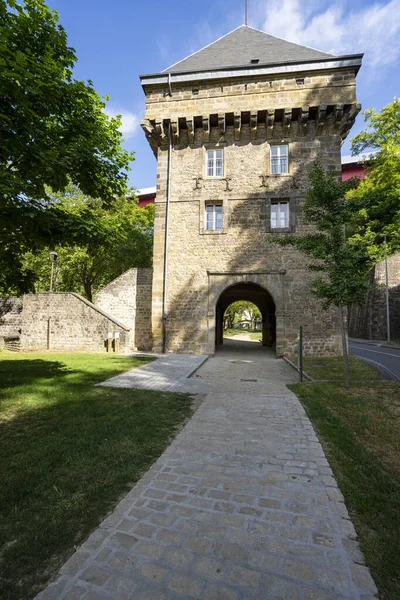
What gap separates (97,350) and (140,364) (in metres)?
5.05

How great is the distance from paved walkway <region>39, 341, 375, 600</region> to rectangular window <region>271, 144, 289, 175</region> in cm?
1299

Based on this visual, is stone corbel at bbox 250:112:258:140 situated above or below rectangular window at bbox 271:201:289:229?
above

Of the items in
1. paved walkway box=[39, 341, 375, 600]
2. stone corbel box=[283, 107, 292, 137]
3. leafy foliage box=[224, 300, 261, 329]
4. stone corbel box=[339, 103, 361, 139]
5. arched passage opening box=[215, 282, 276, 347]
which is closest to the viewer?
paved walkway box=[39, 341, 375, 600]

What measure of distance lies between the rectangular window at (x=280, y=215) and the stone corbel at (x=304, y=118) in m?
3.42

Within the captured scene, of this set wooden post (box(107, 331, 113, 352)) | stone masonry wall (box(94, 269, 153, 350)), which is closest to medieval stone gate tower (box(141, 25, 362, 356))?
stone masonry wall (box(94, 269, 153, 350))

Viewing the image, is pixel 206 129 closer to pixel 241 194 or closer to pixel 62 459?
pixel 241 194

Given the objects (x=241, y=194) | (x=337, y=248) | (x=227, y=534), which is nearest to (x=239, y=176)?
(x=241, y=194)

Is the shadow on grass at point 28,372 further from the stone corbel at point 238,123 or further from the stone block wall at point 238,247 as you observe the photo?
the stone corbel at point 238,123

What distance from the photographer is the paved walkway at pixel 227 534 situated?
1.75 m

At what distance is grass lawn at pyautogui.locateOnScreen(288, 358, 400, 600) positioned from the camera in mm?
2043

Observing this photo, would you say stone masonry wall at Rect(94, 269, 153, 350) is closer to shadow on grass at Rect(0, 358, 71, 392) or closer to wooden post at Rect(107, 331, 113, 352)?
wooden post at Rect(107, 331, 113, 352)

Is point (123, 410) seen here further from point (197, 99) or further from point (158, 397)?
point (197, 99)

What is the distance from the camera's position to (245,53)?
1492cm

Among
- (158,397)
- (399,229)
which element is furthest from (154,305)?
(399,229)
